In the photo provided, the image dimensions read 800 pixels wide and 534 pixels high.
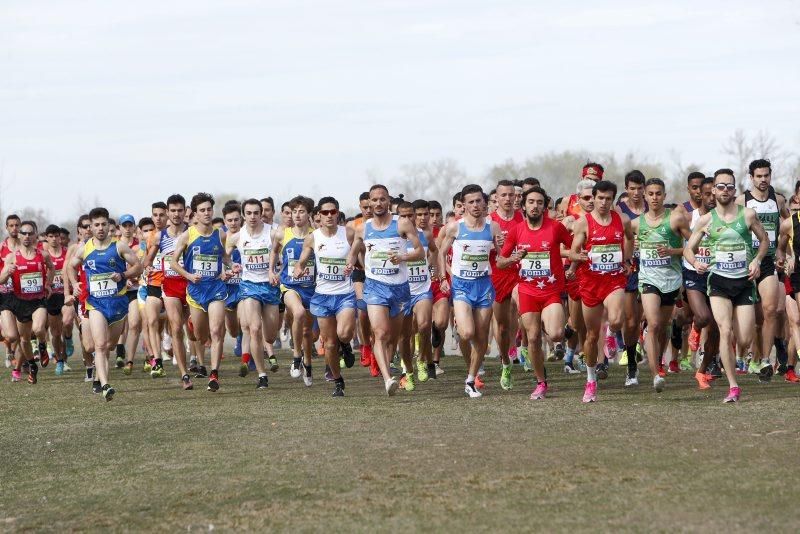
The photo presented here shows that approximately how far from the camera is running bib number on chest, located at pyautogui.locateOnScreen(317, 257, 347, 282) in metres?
14.1

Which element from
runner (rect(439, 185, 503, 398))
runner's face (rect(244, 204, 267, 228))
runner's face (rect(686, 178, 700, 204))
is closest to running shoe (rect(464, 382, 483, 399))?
runner (rect(439, 185, 503, 398))

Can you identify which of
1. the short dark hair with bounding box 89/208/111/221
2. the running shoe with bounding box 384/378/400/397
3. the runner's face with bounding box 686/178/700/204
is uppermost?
the short dark hair with bounding box 89/208/111/221

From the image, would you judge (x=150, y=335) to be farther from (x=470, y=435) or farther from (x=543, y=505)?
(x=543, y=505)

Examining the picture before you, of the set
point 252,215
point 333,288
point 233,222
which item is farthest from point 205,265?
point 333,288

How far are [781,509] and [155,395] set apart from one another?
9.58 metres

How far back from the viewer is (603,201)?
514 inches

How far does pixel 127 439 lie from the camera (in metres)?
11.1

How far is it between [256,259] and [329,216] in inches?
72.5

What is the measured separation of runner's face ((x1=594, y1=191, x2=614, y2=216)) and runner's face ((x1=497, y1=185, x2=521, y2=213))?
73.2 inches

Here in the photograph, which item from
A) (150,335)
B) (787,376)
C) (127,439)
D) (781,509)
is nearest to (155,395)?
(150,335)

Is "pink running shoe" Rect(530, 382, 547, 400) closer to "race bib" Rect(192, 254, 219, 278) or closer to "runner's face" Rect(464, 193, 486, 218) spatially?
"runner's face" Rect(464, 193, 486, 218)

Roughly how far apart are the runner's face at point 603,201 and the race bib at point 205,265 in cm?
485

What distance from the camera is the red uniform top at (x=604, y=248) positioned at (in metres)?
13.0

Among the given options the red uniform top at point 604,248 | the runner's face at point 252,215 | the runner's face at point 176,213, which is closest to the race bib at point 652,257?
the red uniform top at point 604,248
